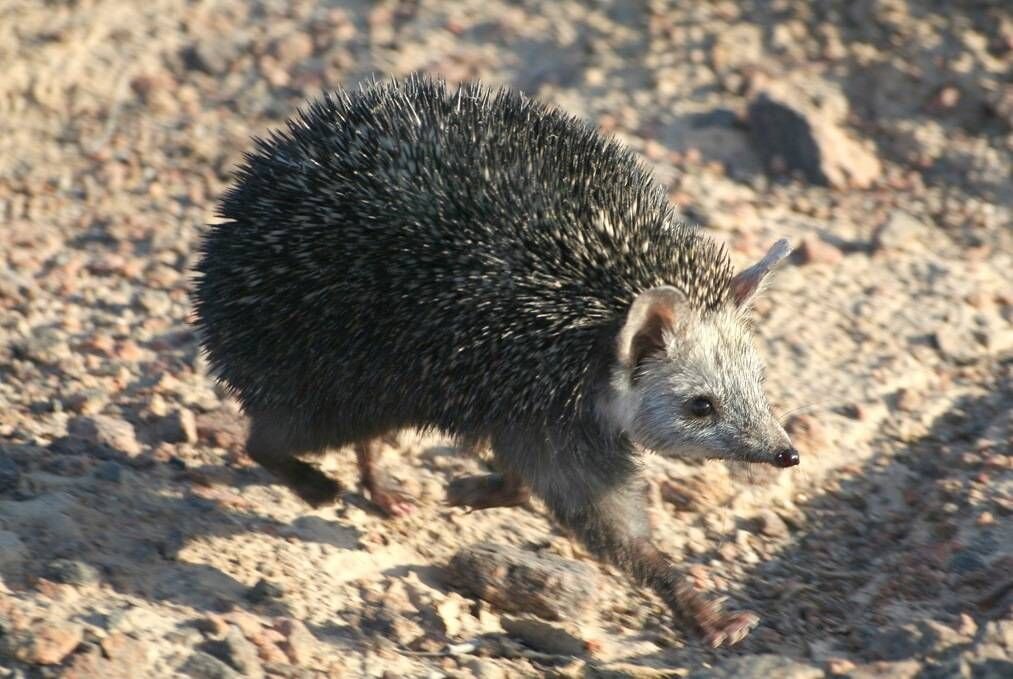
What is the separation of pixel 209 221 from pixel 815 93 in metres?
4.32

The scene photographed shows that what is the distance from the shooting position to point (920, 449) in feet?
23.9

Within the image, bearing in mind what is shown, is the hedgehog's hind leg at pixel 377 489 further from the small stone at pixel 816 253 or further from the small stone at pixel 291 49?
the small stone at pixel 291 49

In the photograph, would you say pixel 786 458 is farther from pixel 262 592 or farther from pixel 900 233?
pixel 900 233

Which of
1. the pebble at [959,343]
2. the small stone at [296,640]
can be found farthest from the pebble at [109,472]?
the pebble at [959,343]

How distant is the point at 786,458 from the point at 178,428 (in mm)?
2884

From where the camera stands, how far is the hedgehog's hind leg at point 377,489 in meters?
6.64

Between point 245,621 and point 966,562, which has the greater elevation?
point 966,562

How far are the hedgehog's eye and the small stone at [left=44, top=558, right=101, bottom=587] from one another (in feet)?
8.27

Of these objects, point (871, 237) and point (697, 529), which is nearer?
point (697, 529)

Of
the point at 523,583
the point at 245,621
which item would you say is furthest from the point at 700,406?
the point at 245,621

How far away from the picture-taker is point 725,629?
578 cm

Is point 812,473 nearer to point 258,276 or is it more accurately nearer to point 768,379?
point 768,379

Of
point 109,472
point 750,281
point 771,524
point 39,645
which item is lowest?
point 39,645

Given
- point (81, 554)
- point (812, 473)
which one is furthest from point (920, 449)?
point (81, 554)
